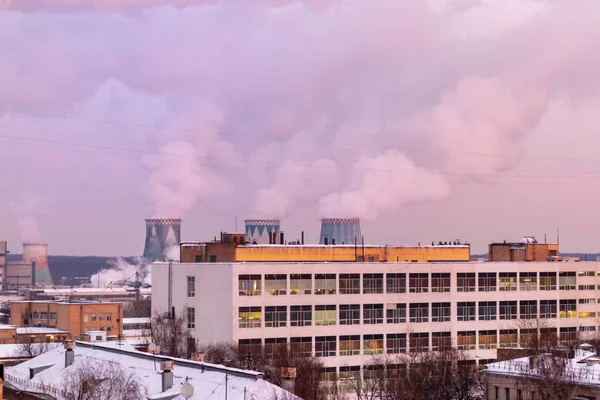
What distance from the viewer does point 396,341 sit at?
77.8 m

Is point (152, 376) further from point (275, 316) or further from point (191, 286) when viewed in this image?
point (191, 286)

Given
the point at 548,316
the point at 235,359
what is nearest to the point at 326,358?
the point at 235,359

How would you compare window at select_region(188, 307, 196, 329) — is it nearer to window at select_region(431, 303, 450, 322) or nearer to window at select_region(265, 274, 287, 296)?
window at select_region(265, 274, 287, 296)

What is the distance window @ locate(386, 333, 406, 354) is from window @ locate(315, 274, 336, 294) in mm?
5787

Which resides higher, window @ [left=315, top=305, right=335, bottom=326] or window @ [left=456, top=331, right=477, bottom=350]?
window @ [left=315, top=305, right=335, bottom=326]

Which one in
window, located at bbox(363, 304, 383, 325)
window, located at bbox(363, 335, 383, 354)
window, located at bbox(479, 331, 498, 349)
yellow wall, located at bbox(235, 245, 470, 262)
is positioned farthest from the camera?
window, located at bbox(479, 331, 498, 349)

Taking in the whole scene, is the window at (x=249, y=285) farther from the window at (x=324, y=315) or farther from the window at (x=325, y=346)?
the window at (x=325, y=346)

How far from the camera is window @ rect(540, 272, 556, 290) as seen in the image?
8512 centimetres

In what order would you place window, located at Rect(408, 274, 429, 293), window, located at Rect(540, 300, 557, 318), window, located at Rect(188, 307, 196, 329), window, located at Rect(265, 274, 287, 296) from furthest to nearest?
window, located at Rect(540, 300, 557, 318) < window, located at Rect(408, 274, 429, 293) < window, located at Rect(188, 307, 196, 329) < window, located at Rect(265, 274, 287, 296)

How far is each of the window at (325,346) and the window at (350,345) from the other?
713mm

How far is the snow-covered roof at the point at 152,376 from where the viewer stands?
38.9m

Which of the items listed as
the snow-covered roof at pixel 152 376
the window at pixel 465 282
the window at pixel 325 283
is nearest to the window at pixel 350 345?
the window at pixel 325 283

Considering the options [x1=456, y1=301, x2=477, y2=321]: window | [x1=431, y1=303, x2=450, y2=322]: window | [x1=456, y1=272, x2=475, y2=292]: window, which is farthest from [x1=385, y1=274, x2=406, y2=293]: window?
[x1=456, y1=301, x2=477, y2=321]: window

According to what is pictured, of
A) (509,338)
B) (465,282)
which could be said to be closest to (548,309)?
(509,338)
